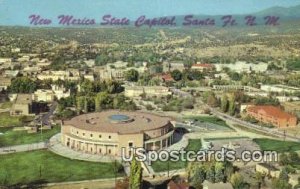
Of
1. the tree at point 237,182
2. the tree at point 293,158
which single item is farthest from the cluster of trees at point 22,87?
the tree at point 237,182

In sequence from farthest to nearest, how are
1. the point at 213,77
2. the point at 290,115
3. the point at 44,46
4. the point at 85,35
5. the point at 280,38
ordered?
the point at 85,35 → the point at 280,38 → the point at 44,46 → the point at 213,77 → the point at 290,115

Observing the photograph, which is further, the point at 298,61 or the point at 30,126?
the point at 298,61

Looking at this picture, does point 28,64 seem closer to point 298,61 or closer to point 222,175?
point 298,61

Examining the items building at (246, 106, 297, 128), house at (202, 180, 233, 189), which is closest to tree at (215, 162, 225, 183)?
house at (202, 180, 233, 189)

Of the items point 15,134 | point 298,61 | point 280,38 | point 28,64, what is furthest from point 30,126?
point 280,38

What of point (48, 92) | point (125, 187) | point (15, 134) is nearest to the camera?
A: point (125, 187)

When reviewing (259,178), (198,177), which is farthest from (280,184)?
(198,177)

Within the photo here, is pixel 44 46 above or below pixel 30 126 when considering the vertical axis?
above
